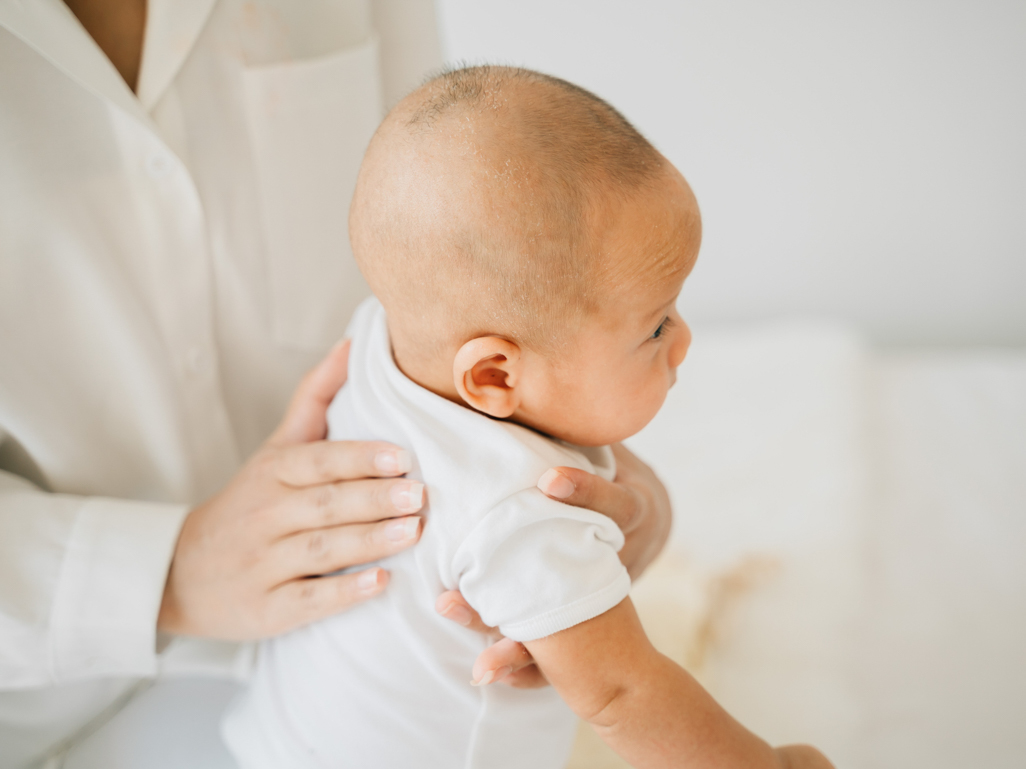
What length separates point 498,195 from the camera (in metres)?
0.55

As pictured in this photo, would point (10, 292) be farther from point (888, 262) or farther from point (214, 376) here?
point (888, 262)

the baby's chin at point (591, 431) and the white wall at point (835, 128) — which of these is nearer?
the baby's chin at point (591, 431)

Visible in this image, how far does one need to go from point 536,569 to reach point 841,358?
45.8 inches

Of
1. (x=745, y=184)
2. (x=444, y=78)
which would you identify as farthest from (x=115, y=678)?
(x=745, y=184)

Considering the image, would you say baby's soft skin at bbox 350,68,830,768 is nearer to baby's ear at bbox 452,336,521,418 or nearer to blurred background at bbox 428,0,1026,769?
baby's ear at bbox 452,336,521,418

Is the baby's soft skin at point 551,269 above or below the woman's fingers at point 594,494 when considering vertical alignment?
above

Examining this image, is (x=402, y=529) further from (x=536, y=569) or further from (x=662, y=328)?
(x=662, y=328)

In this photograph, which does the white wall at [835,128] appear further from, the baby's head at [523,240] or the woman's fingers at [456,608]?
the woman's fingers at [456,608]

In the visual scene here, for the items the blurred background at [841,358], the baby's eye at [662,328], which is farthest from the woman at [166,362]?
the blurred background at [841,358]

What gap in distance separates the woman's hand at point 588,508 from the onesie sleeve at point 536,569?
16 mm

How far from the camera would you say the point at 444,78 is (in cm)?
62

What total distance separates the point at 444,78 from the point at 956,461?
1186 mm

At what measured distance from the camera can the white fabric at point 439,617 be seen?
57cm

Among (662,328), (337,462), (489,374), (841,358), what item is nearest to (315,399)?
(337,462)
